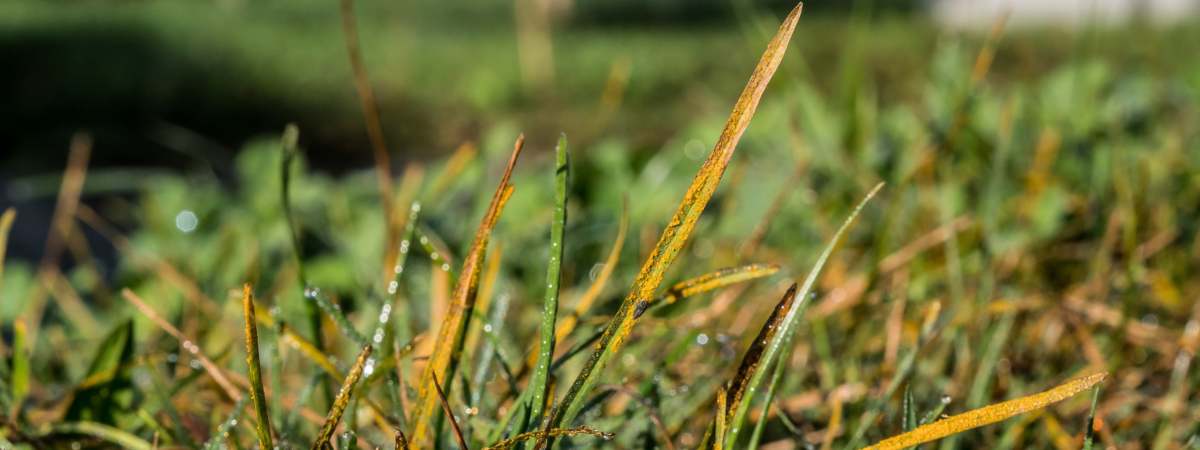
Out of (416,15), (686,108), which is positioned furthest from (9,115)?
(416,15)

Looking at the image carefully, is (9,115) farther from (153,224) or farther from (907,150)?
(907,150)

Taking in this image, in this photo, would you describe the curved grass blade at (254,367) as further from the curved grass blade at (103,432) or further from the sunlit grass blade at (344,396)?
the curved grass blade at (103,432)

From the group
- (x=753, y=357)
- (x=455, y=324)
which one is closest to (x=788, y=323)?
(x=753, y=357)

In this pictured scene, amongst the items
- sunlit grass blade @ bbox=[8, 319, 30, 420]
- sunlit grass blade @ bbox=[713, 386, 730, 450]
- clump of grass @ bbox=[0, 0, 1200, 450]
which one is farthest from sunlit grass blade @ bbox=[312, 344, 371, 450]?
sunlit grass blade @ bbox=[8, 319, 30, 420]

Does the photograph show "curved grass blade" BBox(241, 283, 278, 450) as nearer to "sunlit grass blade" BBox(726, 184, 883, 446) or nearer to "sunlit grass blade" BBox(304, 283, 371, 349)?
"sunlit grass blade" BBox(304, 283, 371, 349)

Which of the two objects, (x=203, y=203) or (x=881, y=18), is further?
(x=881, y=18)

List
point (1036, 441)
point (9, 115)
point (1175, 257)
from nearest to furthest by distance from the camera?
point (1036, 441) < point (1175, 257) < point (9, 115)
